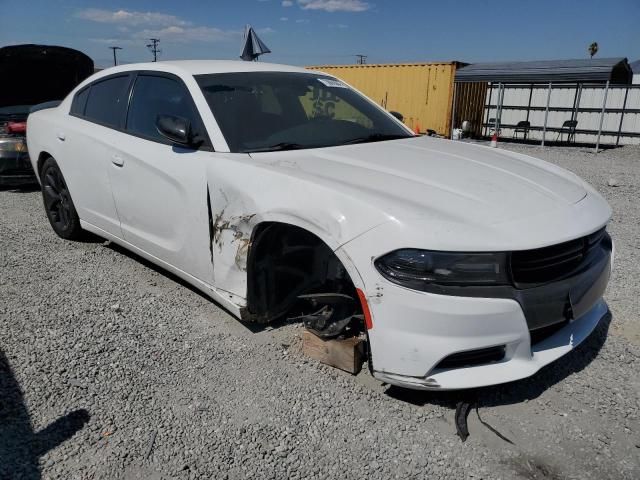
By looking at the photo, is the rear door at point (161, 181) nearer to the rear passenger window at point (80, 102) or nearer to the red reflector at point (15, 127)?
the rear passenger window at point (80, 102)

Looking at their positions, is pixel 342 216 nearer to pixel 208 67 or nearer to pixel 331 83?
pixel 208 67

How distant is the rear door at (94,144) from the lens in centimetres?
401

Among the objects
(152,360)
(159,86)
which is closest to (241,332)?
(152,360)

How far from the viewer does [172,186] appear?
3293 millimetres

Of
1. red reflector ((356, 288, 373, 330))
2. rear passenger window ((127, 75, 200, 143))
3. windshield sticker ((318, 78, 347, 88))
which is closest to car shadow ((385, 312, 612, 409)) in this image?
red reflector ((356, 288, 373, 330))

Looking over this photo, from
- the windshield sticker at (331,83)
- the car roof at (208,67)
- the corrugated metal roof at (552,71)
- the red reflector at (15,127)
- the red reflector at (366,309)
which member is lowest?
the red reflector at (366,309)

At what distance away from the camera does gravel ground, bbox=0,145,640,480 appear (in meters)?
2.19

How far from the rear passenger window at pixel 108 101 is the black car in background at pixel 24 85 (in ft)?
10.2

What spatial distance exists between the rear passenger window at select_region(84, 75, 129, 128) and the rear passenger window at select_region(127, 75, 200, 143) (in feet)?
0.52

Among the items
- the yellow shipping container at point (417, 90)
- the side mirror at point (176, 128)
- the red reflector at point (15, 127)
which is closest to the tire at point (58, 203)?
the side mirror at point (176, 128)

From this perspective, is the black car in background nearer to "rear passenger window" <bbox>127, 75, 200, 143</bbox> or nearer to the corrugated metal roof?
"rear passenger window" <bbox>127, 75, 200, 143</bbox>

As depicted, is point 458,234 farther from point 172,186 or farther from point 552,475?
point 172,186

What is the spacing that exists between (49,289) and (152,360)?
1.49 metres

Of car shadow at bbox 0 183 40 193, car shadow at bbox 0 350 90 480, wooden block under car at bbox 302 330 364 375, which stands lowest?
car shadow at bbox 0 183 40 193
